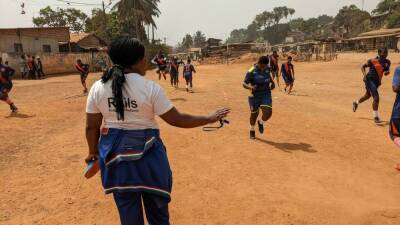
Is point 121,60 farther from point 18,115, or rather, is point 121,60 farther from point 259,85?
point 18,115

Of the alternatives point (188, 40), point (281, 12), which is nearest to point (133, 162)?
point (188, 40)

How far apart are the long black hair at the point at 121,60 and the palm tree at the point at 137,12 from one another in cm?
4563

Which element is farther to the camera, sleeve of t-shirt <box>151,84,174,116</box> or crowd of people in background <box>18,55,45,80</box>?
crowd of people in background <box>18,55,45,80</box>

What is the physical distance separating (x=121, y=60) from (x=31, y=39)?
36.6 m

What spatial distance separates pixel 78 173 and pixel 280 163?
137 inches

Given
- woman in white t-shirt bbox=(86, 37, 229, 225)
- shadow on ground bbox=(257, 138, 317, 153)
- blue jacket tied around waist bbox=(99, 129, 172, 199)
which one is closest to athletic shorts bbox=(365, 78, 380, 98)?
shadow on ground bbox=(257, 138, 317, 153)

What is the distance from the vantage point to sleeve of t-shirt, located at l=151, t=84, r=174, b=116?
2.52 metres

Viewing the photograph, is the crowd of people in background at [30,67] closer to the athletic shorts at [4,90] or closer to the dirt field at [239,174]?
the athletic shorts at [4,90]

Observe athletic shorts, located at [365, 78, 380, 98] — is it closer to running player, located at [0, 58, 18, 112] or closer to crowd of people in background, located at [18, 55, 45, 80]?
running player, located at [0, 58, 18, 112]

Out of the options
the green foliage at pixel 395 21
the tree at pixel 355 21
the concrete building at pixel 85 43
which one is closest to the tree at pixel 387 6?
the tree at pixel 355 21

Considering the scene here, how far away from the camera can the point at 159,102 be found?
254 centimetres

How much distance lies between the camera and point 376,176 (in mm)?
5754

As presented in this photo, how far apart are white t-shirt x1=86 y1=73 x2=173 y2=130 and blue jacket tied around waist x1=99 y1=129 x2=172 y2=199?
6 centimetres

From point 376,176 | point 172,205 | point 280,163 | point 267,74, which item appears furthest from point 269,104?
point 172,205
